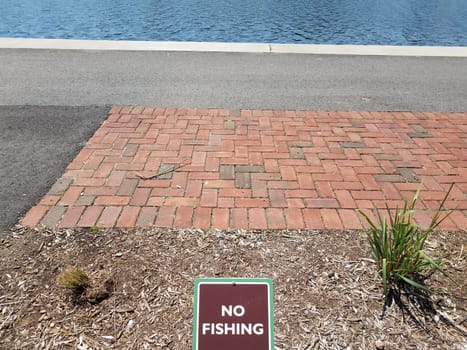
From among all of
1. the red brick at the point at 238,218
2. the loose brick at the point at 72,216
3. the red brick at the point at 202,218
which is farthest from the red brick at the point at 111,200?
the red brick at the point at 238,218

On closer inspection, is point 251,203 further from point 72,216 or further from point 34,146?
point 34,146

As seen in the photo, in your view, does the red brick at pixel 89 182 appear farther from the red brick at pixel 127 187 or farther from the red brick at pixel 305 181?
the red brick at pixel 305 181

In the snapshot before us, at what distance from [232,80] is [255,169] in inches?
122

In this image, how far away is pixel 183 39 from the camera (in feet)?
36.1

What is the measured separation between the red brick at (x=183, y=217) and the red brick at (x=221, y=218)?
19 cm

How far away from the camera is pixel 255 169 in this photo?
12.3 ft

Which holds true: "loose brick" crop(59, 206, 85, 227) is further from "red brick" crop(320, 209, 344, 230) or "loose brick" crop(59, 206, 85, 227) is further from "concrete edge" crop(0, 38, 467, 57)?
"concrete edge" crop(0, 38, 467, 57)

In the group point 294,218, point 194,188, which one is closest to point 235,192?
point 194,188

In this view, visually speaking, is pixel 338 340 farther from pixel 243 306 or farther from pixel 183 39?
pixel 183 39

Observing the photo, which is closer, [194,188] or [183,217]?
[183,217]

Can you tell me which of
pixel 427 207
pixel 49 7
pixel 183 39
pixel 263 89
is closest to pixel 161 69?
pixel 263 89

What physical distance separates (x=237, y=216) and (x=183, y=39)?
29.9ft

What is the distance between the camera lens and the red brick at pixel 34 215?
294cm

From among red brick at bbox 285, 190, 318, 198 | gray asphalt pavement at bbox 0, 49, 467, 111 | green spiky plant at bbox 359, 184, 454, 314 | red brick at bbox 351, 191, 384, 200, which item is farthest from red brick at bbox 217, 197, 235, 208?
gray asphalt pavement at bbox 0, 49, 467, 111
